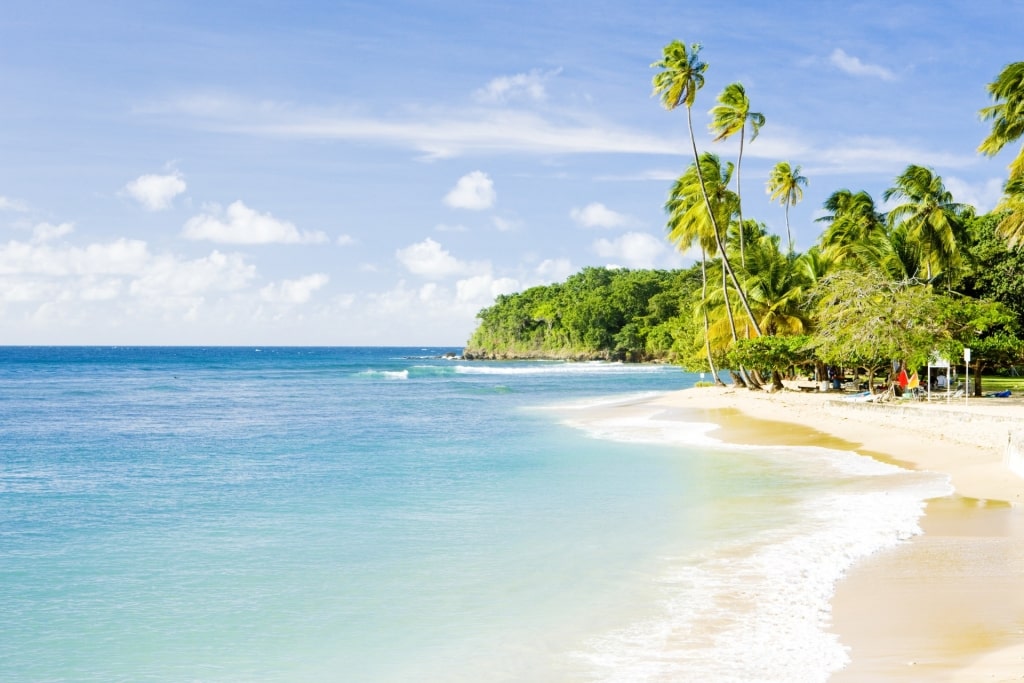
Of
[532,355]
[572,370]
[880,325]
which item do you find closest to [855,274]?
[880,325]

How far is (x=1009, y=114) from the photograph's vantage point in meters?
25.7

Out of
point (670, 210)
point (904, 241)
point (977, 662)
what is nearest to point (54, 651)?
point (977, 662)

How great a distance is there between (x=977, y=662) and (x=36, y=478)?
18564 millimetres

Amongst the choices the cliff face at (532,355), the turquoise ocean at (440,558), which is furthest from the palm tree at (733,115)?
the cliff face at (532,355)

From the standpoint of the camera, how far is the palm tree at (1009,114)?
2473cm

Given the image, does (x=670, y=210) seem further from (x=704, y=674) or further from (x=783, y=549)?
(x=704, y=674)

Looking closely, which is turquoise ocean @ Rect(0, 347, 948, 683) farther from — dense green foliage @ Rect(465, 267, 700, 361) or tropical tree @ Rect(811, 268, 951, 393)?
dense green foliage @ Rect(465, 267, 700, 361)

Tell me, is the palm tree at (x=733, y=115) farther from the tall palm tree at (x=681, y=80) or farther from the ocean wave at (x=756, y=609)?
the ocean wave at (x=756, y=609)

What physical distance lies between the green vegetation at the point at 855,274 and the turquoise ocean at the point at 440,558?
10.2m

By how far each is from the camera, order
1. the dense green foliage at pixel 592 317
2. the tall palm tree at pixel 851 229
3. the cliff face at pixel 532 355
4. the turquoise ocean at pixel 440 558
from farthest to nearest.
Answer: the cliff face at pixel 532 355 → the dense green foliage at pixel 592 317 → the tall palm tree at pixel 851 229 → the turquoise ocean at pixel 440 558

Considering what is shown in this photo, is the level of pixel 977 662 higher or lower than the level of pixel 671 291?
lower

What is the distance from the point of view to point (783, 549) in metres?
10.5

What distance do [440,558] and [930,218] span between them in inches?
1214

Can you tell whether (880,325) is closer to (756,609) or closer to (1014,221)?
(1014,221)
